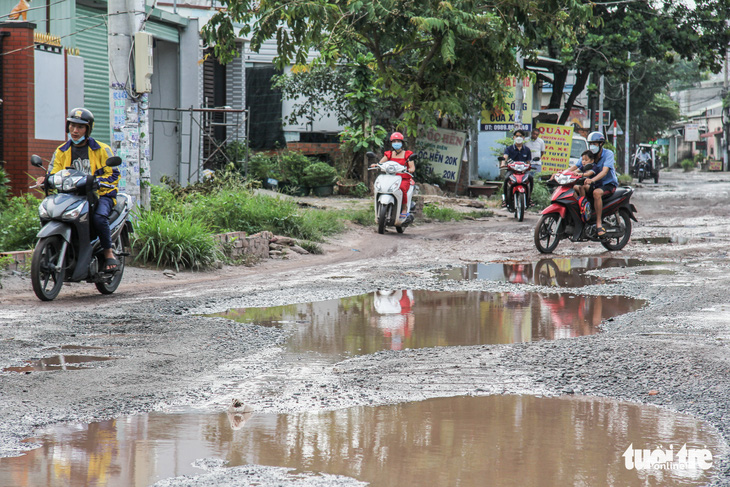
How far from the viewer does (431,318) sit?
6.89 metres

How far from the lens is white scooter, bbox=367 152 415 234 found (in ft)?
47.0

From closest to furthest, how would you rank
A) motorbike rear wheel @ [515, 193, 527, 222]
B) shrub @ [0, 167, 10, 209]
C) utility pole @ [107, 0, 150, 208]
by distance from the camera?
utility pole @ [107, 0, 150, 208] < shrub @ [0, 167, 10, 209] < motorbike rear wheel @ [515, 193, 527, 222]

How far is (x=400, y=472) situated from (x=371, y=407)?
0.91 m

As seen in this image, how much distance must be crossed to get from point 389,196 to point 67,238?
7.34m

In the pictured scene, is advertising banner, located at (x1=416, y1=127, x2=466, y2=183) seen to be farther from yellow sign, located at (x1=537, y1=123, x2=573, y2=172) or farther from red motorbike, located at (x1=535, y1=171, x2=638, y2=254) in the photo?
red motorbike, located at (x1=535, y1=171, x2=638, y2=254)

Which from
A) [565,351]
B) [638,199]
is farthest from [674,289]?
[638,199]

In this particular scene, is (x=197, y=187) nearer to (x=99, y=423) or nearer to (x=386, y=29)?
(x=386, y=29)

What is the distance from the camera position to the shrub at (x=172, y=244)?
9969 millimetres

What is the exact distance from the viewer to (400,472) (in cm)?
336

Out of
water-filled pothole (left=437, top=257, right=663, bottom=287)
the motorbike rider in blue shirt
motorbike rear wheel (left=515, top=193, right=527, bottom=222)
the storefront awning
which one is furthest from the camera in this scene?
the storefront awning

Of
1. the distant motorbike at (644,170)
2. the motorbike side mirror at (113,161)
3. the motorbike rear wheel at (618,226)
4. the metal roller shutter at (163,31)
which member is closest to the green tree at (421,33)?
the metal roller shutter at (163,31)

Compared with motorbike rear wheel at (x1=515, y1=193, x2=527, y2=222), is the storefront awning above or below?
above

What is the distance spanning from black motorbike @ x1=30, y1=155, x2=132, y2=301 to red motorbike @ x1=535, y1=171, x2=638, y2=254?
6305mm

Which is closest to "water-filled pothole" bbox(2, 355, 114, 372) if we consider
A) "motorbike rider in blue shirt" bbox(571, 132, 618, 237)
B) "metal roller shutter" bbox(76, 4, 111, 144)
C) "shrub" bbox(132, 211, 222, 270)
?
"shrub" bbox(132, 211, 222, 270)
